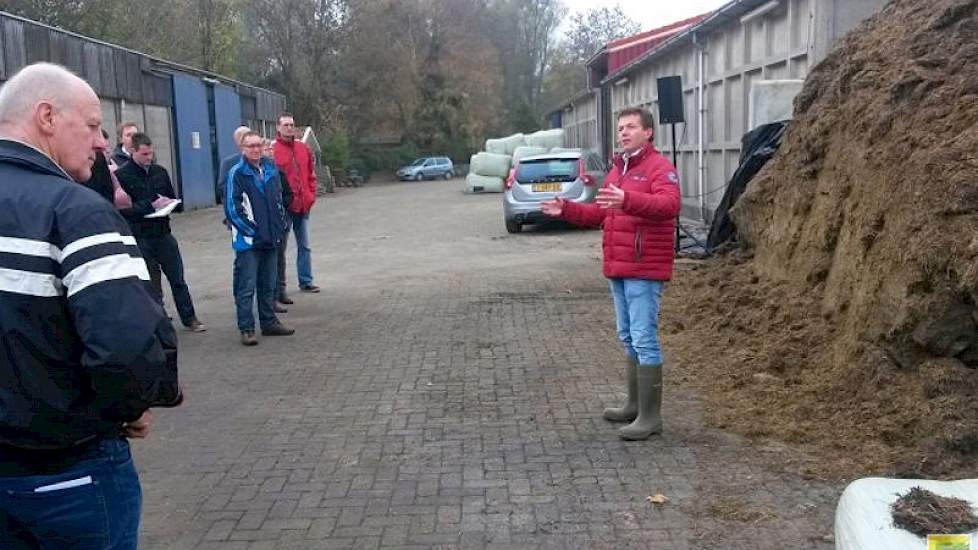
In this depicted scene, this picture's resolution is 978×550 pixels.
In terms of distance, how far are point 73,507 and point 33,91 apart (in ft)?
3.80

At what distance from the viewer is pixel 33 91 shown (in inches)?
96.0

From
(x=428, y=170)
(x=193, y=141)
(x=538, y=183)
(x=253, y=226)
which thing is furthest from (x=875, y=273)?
(x=428, y=170)

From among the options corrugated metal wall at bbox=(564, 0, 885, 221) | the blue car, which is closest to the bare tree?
the blue car

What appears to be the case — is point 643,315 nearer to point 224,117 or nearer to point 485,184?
point 224,117

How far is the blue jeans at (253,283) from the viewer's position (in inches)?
324

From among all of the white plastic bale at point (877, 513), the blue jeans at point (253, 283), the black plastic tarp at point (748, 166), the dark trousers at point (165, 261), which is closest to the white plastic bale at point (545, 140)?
the black plastic tarp at point (748, 166)

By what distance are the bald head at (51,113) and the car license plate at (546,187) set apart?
14.9 metres

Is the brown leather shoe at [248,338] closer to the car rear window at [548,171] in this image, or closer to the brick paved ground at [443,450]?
the brick paved ground at [443,450]

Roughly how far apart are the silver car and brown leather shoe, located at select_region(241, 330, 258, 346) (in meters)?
A: 9.58

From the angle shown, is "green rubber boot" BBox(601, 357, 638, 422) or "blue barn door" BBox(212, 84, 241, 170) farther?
"blue barn door" BBox(212, 84, 241, 170)

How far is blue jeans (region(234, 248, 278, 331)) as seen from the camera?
27.0 ft

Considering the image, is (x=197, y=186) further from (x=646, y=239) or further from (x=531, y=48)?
(x=531, y=48)

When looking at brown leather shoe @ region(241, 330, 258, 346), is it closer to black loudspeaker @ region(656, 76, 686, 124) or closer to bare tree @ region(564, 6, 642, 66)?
black loudspeaker @ region(656, 76, 686, 124)

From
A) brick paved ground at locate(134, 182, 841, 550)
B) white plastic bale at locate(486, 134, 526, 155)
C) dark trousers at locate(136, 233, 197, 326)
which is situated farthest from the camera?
white plastic bale at locate(486, 134, 526, 155)
